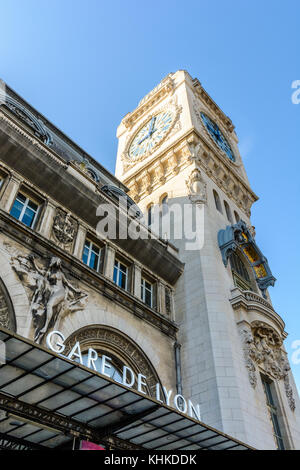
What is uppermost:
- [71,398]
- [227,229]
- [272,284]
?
[227,229]

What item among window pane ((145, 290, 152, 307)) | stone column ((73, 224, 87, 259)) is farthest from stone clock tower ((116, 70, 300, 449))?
stone column ((73, 224, 87, 259))

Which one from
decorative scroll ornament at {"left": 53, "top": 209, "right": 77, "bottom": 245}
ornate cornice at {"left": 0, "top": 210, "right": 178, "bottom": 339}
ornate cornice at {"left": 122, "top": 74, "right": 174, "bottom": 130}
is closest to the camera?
ornate cornice at {"left": 0, "top": 210, "right": 178, "bottom": 339}

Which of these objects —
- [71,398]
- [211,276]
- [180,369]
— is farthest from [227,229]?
[71,398]

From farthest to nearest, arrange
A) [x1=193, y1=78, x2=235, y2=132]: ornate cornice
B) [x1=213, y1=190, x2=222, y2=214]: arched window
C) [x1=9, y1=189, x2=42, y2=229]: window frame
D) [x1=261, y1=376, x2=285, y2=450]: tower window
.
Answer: [x1=193, y1=78, x2=235, y2=132]: ornate cornice
[x1=213, y1=190, x2=222, y2=214]: arched window
[x1=261, y1=376, x2=285, y2=450]: tower window
[x1=9, y1=189, x2=42, y2=229]: window frame

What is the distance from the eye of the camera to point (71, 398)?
10.4 meters

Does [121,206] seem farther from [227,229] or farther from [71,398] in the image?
[71,398]

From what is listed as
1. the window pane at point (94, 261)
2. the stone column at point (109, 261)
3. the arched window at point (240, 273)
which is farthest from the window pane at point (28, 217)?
the arched window at point (240, 273)

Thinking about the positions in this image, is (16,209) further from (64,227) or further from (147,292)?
(147,292)

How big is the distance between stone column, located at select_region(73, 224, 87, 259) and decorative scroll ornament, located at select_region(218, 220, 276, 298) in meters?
9.63

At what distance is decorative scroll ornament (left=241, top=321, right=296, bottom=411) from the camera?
790 inches

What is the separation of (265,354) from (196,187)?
12.1 metres

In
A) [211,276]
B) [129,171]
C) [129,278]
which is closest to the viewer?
[129,278]

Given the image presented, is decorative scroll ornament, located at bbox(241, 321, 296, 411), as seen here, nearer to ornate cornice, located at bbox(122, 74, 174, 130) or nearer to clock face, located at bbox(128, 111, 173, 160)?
clock face, located at bbox(128, 111, 173, 160)

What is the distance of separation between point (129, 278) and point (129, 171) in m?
17.6
